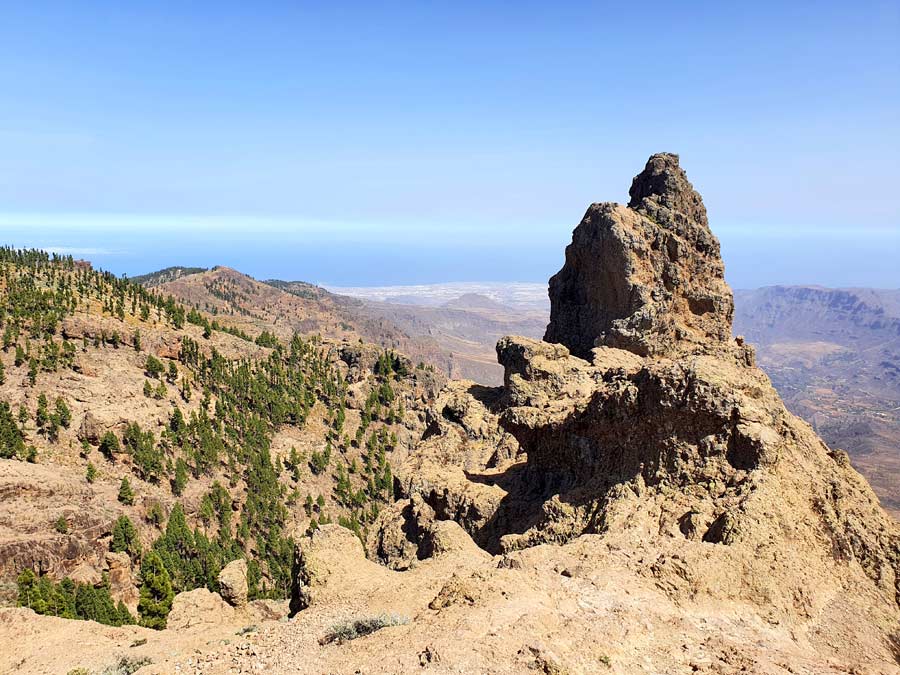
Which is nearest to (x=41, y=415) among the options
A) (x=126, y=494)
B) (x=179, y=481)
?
(x=126, y=494)

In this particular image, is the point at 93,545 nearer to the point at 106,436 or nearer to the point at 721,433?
the point at 106,436

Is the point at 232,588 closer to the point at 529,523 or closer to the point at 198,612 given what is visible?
the point at 198,612

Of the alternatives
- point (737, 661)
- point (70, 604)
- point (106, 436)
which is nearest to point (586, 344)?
point (737, 661)

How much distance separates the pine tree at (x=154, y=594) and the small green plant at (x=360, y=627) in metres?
32.3

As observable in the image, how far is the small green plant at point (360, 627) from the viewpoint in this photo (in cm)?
1667

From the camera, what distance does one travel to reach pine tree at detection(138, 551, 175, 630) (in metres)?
43.8

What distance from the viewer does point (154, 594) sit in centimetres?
5041

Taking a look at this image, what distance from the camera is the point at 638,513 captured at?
64.8ft

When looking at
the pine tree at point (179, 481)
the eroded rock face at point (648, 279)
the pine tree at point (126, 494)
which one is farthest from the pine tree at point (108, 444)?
the eroded rock face at point (648, 279)

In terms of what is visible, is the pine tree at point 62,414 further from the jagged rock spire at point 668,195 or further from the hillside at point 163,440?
the jagged rock spire at point 668,195

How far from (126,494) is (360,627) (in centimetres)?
5362

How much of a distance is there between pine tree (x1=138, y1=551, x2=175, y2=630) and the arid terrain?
13.7 inches

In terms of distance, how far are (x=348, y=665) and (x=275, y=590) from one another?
47853mm

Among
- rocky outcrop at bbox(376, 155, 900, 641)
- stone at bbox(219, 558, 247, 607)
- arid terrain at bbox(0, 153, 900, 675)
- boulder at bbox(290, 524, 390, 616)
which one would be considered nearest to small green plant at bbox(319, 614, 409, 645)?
arid terrain at bbox(0, 153, 900, 675)
